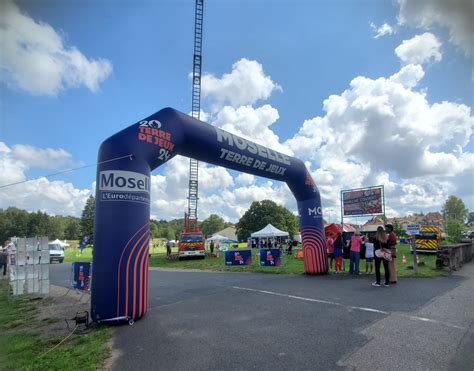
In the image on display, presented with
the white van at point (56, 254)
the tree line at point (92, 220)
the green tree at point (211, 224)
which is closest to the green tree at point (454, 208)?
the tree line at point (92, 220)

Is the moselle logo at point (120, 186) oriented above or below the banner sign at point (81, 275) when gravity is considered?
above

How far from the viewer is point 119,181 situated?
20.3 ft

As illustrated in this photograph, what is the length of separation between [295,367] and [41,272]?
931 centimetres

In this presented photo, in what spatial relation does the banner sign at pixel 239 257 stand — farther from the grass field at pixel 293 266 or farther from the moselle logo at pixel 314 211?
the moselle logo at pixel 314 211

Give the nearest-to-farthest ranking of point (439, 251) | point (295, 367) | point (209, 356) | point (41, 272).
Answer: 1. point (295, 367)
2. point (209, 356)
3. point (41, 272)
4. point (439, 251)

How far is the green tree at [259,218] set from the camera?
64.0 meters

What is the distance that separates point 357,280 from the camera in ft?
33.5

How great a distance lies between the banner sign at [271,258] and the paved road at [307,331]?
709cm

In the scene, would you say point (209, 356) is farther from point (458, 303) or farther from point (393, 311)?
point (458, 303)

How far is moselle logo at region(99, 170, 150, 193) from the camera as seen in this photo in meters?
6.14

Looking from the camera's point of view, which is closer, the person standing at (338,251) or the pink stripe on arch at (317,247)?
the pink stripe on arch at (317,247)

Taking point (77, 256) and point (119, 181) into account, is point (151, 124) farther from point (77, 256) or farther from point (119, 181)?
point (77, 256)

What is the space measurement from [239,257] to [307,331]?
12.8m

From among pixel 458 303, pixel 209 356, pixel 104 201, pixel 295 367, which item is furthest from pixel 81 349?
pixel 458 303
